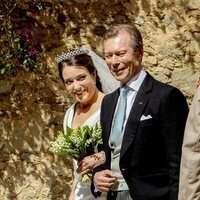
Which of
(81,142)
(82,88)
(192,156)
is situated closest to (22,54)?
(82,88)

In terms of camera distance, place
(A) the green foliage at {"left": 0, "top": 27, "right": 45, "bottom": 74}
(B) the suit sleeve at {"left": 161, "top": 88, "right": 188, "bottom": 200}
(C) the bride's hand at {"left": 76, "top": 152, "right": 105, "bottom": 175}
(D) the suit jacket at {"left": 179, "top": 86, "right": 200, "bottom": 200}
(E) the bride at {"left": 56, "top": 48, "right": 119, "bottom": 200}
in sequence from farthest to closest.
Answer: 1. (A) the green foliage at {"left": 0, "top": 27, "right": 45, "bottom": 74}
2. (E) the bride at {"left": 56, "top": 48, "right": 119, "bottom": 200}
3. (C) the bride's hand at {"left": 76, "top": 152, "right": 105, "bottom": 175}
4. (B) the suit sleeve at {"left": 161, "top": 88, "right": 188, "bottom": 200}
5. (D) the suit jacket at {"left": 179, "top": 86, "right": 200, "bottom": 200}

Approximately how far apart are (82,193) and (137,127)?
0.86 m

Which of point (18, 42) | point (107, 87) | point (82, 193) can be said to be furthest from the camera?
point (18, 42)

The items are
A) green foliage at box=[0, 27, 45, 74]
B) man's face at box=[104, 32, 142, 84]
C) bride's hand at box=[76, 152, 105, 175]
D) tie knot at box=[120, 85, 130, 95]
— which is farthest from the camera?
green foliage at box=[0, 27, 45, 74]

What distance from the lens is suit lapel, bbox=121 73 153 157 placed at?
262 cm

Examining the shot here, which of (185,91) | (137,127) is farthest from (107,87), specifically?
(185,91)

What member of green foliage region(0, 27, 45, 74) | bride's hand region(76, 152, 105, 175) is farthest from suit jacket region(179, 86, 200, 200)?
green foliage region(0, 27, 45, 74)

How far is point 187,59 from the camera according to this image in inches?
182

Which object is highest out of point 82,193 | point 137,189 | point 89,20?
point 89,20

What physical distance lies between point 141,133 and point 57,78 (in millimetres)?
2219

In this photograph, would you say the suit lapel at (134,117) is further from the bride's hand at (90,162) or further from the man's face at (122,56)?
the bride's hand at (90,162)

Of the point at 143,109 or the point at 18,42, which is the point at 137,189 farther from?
the point at 18,42

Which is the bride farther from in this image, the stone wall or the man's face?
the stone wall

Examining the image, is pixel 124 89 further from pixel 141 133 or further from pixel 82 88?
pixel 82 88
